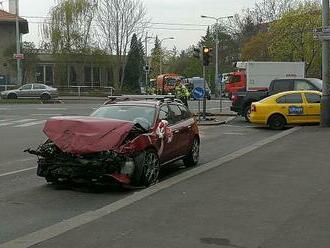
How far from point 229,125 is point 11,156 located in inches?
467

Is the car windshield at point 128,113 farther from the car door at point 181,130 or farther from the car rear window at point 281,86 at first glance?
the car rear window at point 281,86

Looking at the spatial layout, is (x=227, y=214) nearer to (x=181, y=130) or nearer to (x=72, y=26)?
(x=181, y=130)

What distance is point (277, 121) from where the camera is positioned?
21906mm

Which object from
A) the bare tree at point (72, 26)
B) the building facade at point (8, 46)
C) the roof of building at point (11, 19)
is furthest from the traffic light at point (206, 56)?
the roof of building at point (11, 19)

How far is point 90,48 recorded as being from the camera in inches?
2347

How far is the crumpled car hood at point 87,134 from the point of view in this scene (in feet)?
30.4

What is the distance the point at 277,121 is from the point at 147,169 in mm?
12816

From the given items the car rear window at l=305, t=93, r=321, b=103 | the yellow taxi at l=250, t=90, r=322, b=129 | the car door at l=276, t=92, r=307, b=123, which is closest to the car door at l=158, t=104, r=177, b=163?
the yellow taxi at l=250, t=90, r=322, b=129

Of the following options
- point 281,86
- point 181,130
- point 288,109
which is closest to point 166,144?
point 181,130

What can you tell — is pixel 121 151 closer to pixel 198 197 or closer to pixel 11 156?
pixel 198 197

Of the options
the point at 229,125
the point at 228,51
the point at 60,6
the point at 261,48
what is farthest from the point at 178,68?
the point at 229,125

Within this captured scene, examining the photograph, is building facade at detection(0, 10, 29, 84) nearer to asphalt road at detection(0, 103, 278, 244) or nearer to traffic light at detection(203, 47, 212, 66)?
traffic light at detection(203, 47, 212, 66)

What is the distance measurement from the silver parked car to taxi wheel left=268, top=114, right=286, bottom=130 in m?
29.6

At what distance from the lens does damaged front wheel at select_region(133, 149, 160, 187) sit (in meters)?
9.59
